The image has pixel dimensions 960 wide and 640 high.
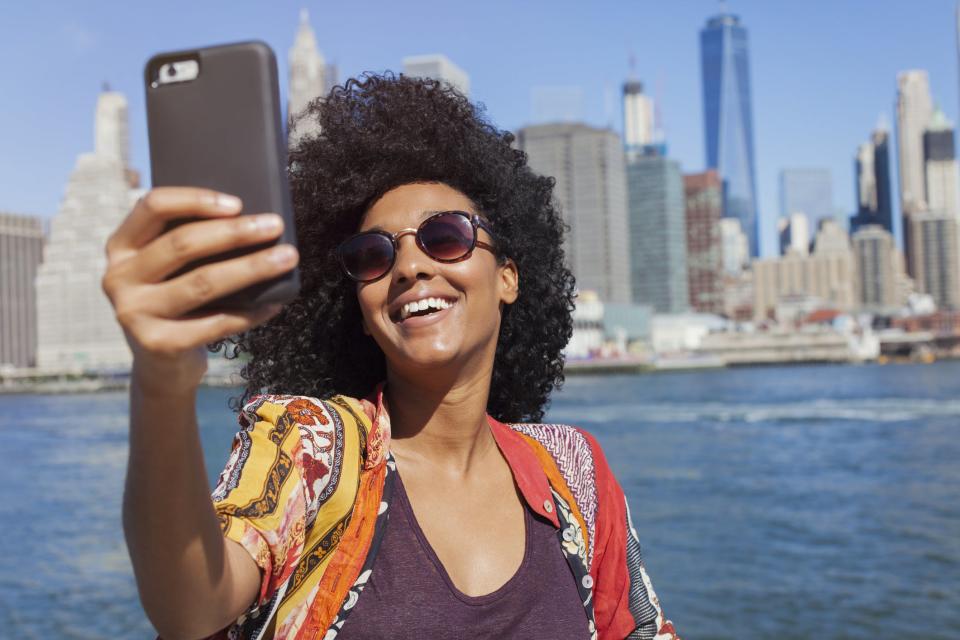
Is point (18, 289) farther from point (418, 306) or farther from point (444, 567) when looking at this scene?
point (444, 567)

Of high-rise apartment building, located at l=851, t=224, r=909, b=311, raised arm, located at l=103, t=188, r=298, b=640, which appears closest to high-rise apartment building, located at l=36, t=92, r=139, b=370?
raised arm, located at l=103, t=188, r=298, b=640

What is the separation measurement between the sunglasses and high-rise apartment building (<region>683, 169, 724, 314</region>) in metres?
A: 165

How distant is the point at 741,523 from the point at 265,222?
55.5 ft

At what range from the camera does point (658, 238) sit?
143875 millimetres

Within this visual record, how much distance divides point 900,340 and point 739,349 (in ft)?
74.9

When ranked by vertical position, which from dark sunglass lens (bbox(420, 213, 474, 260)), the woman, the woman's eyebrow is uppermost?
the woman's eyebrow

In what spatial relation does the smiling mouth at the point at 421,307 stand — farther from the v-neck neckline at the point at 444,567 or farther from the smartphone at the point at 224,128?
the smartphone at the point at 224,128

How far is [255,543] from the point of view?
3.94 feet

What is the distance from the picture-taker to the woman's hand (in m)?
0.88

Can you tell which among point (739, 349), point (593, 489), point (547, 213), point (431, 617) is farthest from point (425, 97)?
point (739, 349)

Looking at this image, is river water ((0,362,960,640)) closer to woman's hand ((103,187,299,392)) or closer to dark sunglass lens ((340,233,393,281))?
dark sunglass lens ((340,233,393,281))

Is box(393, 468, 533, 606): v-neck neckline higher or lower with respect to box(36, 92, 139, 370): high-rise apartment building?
lower

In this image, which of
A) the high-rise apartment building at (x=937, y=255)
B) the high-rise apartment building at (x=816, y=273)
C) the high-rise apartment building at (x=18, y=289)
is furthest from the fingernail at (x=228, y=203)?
the high-rise apartment building at (x=816, y=273)

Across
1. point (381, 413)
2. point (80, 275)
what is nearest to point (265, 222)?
point (381, 413)
